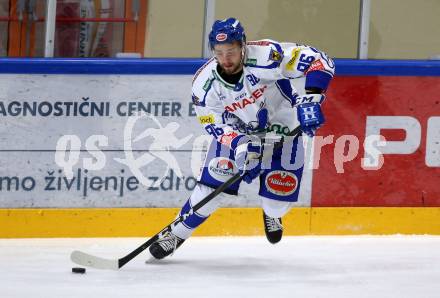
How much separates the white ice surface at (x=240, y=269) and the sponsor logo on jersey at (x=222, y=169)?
1.39 feet

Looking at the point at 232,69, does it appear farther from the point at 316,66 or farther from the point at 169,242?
the point at 169,242

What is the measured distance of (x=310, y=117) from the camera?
500cm

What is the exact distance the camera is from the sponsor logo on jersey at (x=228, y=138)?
5168mm

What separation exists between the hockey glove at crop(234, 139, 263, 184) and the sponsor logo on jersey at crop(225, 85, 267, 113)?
17 cm

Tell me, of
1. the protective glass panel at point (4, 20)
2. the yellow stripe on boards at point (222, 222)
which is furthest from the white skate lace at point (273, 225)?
the protective glass panel at point (4, 20)

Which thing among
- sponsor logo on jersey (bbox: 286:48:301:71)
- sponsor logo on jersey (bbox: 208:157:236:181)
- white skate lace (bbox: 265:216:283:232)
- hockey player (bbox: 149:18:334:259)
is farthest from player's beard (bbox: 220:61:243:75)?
white skate lace (bbox: 265:216:283:232)

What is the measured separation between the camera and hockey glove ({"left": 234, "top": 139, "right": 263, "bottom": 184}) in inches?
204

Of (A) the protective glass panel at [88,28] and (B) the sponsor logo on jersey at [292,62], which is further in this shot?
(A) the protective glass panel at [88,28]

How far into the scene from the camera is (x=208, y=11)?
620 centimetres

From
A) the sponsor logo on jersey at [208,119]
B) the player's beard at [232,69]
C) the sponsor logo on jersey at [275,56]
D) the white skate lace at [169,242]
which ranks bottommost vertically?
the white skate lace at [169,242]

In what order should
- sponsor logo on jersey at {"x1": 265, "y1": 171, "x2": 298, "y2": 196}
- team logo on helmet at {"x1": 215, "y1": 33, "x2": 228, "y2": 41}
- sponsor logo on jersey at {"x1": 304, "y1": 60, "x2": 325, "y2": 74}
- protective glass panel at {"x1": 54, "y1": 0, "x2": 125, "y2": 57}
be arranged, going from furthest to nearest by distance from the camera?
protective glass panel at {"x1": 54, "y1": 0, "x2": 125, "y2": 57}
sponsor logo on jersey at {"x1": 265, "y1": 171, "x2": 298, "y2": 196}
sponsor logo on jersey at {"x1": 304, "y1": 60, "x2": 325, "y2": 74}
team logo on helmet at {"x1": 215, "y1": 33, "x2": 228, "y2": 41}

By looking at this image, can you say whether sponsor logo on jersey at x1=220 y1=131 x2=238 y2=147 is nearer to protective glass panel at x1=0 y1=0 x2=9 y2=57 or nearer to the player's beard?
the player's beard

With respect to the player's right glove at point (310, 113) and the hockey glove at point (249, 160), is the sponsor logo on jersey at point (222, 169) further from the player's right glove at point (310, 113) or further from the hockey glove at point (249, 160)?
the player's right glove at point (310, 113)

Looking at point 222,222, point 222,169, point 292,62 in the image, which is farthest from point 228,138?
point 222,222
